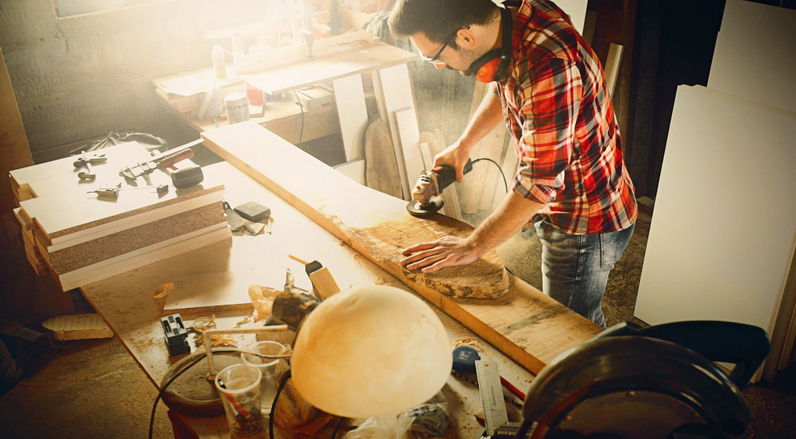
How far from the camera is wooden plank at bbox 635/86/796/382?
7.07 feet

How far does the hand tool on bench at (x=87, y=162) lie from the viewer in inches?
74.7

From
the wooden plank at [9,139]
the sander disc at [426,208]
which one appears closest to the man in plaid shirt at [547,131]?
the sander disc at [426,208]

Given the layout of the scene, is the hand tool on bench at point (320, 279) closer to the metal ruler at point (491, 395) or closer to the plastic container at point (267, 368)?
the plastic container at point (267, 368)

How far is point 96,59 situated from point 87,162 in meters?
1.83

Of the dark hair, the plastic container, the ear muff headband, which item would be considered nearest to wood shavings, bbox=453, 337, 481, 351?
the plastic container

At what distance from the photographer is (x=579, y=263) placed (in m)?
1.81

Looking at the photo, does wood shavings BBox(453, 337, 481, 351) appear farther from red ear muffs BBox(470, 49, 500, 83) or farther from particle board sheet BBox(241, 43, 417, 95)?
particle board sheet BBox(241, 43, 417, 95)

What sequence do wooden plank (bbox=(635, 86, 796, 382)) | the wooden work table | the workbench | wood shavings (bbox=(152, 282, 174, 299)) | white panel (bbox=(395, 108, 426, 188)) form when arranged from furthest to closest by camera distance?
white panel (bbox=(395, 108, 426, 188)) → the workbench → wooden plank (bbox=(635, 86, 796, 382)) → wood shavings (bbox=(152, 282, 174, 299)) → the wooden work table

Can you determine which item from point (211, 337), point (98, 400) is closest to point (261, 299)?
point (211, 337)

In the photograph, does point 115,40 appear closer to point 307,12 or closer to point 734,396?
point 307,12

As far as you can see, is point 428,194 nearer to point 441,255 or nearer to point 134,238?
point 441,255

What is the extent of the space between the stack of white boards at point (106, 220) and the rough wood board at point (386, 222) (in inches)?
14.7

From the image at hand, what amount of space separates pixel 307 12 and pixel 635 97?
80.9 inches

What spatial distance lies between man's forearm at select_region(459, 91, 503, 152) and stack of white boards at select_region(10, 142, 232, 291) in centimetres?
91
